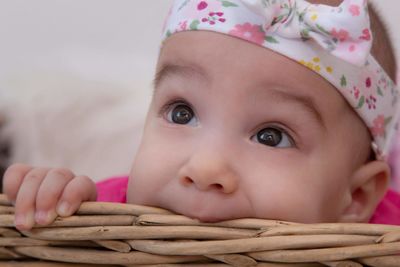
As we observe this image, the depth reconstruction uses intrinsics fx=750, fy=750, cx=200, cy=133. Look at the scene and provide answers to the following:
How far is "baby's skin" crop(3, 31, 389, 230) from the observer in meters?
0.87

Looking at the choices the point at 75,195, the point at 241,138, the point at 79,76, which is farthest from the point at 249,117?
the point at 79,76

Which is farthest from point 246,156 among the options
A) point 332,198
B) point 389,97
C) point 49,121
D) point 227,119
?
point 49,121

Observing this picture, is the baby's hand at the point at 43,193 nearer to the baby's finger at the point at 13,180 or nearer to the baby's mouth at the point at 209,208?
the baby's finger at the point at 13,180

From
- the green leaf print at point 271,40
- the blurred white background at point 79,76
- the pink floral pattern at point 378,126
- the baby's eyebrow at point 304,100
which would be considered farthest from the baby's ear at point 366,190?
the blurred white background at point 79,76

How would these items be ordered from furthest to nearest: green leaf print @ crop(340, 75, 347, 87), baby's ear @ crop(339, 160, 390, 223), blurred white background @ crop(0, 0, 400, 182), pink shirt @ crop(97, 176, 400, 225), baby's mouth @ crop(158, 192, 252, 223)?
blurred white background @ crop(0, 0, 400, 182) → pink shirt @ crop(97, 176, 400, 225) → baby's ear @ crop(339, 160, 390, 223) → green leaf print @ crop(340, 75, 347, 87) → baby's mouth @ crop(158, 192, 252, 223)

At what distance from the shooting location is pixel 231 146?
0.91 m

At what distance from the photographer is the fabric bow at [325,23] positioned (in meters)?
0.90

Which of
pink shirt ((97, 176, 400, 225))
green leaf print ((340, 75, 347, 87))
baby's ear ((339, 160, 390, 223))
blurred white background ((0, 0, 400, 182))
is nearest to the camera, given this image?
green leaf print ((340, 75, 347, 87))

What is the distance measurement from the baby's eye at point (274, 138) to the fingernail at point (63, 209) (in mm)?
258

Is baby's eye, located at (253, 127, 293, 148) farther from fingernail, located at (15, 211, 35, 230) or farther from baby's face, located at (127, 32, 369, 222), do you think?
fingernail, located at (15, 211, 35, 230)

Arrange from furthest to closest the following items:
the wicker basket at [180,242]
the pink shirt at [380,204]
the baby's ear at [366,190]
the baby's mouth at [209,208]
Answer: the pink shirt at [380,204] → the baby's ear at [366,190] → the baby's mouth at [209,208] → the wicker basket at [180,242]

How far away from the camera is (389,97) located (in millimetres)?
1082

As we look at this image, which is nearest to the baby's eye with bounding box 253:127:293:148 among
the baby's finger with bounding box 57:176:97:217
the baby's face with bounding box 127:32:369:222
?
the baby's face with bounding box 127:32:369:222

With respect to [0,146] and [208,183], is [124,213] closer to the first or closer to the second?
[208,183]
